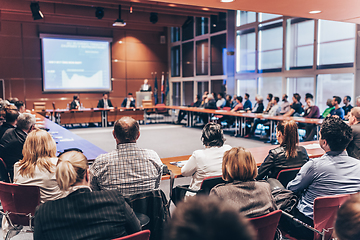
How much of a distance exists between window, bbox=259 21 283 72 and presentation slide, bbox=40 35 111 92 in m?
6.89

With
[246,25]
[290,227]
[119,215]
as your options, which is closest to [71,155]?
[119,215]

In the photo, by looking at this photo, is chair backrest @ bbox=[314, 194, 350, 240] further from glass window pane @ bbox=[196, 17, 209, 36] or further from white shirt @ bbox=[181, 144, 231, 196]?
glass window pane @ bbox=[196, 17, 209, 36]

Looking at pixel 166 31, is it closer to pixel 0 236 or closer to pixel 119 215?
pixel 0 236

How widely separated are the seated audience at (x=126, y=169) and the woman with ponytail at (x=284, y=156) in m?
1.06

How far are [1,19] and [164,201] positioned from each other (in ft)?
41.6

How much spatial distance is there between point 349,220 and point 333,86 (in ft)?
31.2

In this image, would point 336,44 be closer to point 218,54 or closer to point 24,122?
point 218,54

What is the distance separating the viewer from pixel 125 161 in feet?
7.02

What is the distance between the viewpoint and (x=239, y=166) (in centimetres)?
174

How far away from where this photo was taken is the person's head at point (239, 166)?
1732 mm

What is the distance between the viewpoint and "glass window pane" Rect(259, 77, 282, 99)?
36.0 feet

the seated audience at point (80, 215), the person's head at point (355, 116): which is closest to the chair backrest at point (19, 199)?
the seated audience at point (80, 215)

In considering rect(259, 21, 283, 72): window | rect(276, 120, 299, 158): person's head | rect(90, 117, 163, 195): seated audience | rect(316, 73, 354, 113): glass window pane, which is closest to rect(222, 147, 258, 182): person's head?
rect(90, 117, 163, 195): seated audience

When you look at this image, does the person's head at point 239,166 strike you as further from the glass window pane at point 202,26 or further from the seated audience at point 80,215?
the glass window pane at point 202,26
